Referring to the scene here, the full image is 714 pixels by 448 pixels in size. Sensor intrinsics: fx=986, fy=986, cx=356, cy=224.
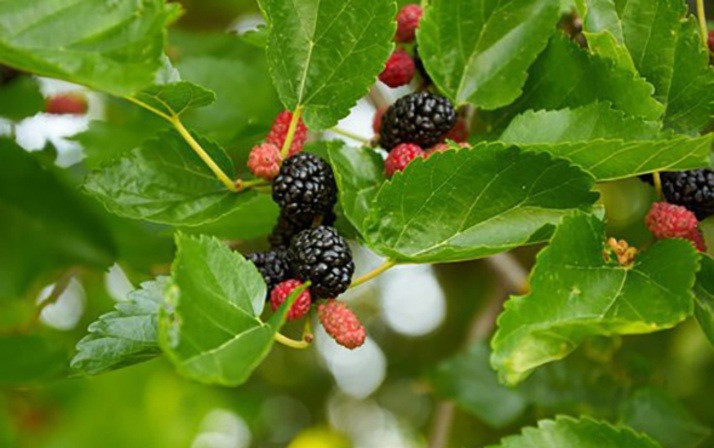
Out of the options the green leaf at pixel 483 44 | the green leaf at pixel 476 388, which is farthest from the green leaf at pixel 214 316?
the green leaf at pixel 476 388

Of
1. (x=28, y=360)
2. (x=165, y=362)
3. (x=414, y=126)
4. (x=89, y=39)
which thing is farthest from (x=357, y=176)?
(x=165, y=362)

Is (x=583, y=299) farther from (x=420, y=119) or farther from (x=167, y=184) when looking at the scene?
(x=167, y=184)

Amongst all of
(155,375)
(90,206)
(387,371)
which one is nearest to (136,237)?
(90,206)

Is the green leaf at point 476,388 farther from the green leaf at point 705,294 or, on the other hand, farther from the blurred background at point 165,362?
the green leaf at point 705,294

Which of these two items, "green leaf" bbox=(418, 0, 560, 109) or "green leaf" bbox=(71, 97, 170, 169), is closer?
"green leaf" bbox=(418, 0, 560, 109)

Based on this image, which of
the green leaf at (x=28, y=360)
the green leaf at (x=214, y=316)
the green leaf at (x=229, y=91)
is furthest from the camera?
the green leaf at (x=229, y=91)

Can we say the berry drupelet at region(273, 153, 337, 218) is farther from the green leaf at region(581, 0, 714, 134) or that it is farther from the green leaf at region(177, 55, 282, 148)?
the green leaf at region(177, 55, 282, 148)

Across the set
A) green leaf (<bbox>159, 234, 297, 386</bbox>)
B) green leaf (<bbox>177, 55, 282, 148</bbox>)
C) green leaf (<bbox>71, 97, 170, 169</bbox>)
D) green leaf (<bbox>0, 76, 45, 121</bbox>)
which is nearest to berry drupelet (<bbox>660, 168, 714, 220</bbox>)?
green leaf (<bbox>159, 234, 297, 386</bbox>)
